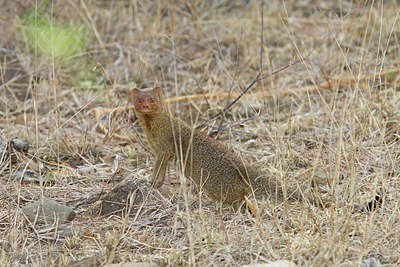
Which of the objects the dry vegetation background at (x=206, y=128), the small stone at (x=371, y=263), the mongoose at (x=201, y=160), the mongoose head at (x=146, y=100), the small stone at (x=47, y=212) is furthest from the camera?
the mongoose head at (x=146, y=100)

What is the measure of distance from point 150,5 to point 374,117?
3.37 meters

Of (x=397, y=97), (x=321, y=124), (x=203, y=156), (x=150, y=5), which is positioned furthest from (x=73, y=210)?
(x=150, y=5)

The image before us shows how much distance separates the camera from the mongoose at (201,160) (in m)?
4.26

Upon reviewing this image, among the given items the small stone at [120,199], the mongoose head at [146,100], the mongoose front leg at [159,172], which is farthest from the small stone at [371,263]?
the mongoose head at [146,100]

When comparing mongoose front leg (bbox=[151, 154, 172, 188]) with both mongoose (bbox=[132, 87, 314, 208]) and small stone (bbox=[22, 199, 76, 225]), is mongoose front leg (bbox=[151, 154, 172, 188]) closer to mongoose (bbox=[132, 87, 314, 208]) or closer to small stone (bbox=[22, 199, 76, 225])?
mongoose (bbox=[132, 87, 314, 208])

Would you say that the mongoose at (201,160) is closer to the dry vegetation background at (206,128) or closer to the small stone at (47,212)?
the dry vegetation background at (206,128)

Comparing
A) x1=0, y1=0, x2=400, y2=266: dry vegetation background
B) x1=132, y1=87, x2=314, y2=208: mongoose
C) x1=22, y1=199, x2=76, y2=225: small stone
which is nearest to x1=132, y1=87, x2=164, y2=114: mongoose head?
x1=132, y1=87, x2=314, y2=208: mongoose

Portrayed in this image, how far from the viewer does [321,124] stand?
5465mm

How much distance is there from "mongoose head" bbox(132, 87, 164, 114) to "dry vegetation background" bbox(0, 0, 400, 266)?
0.37 m

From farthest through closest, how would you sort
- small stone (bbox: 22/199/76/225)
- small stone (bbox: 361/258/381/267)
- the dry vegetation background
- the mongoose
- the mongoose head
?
the mongoose head, the mongoose, small stone (bbox: 22/199/76/225), the dry vegetation background, small stone (bbox: 361/258/381/267)

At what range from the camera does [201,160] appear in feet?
14.5

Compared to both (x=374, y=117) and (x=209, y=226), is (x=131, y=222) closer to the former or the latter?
(x=209, y=226)

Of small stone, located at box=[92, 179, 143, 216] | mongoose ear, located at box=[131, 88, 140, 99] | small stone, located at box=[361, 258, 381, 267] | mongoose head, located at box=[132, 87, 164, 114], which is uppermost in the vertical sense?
mongoose ear, located at box=[131, 88, 140, 99]

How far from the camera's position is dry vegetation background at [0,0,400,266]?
12.2ft
